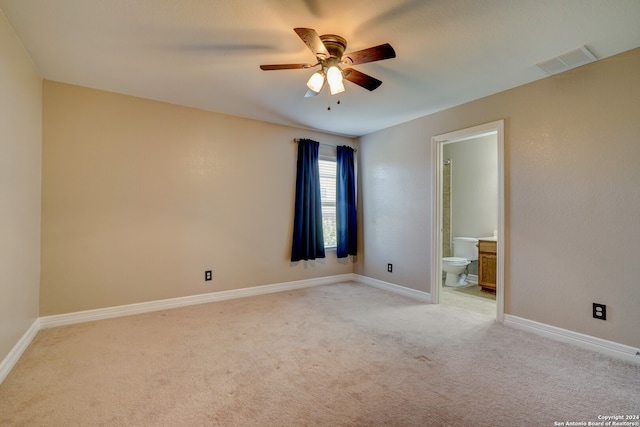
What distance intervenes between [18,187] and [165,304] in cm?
182

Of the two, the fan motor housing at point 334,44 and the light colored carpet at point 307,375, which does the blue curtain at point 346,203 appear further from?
the fan motor housing at point 334,44

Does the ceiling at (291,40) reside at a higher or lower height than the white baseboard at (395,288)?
higher

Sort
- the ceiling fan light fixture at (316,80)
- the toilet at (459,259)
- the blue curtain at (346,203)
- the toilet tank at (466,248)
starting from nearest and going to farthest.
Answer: the ceiling fan light fixture at (316,80) → the toilet at (459,259) → the blue curtain at (346,203) → the toilet tank at (466,248)

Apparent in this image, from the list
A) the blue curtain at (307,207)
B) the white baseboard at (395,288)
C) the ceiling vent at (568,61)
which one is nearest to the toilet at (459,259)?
the white baseboard at (395,288)

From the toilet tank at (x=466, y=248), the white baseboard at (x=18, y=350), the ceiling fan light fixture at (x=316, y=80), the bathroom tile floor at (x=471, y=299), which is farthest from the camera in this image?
the toilet tank at (x=466, y=248)

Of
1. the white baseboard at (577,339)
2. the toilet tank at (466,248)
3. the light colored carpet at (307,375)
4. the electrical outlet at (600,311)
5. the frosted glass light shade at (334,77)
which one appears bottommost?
the light colored carpet at (307,375)

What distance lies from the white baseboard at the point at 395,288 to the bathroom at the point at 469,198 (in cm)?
108

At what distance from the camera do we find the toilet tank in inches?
198

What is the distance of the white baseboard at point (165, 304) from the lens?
9.78 ft

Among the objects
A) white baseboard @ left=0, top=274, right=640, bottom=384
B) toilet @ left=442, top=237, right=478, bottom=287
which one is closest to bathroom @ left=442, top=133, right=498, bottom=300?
toilet @ left=442, top=237, right=478, bottom=287

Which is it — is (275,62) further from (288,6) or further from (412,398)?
(412,398)

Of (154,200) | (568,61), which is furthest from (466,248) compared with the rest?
(154,200)

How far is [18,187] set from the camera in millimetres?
2352

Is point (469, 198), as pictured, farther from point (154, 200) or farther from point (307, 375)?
point (154, 200)
